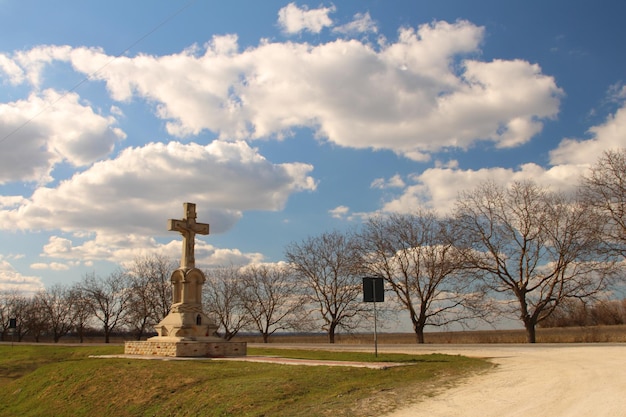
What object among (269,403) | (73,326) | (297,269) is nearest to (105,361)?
(269,403)

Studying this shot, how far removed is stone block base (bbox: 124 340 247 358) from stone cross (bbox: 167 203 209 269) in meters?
3.91

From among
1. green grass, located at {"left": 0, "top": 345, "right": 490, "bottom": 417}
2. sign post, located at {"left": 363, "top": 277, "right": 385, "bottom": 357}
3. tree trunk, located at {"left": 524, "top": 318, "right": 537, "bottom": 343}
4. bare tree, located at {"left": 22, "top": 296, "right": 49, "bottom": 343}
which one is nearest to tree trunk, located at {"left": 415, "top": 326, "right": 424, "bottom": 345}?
tree trunk, located at {"left": 524, "top": 318, "right": 537, "bottom": 343}

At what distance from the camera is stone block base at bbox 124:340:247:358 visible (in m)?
20.3

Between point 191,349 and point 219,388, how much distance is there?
9.51 m

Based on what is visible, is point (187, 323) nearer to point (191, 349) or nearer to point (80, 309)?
point (191, 349)

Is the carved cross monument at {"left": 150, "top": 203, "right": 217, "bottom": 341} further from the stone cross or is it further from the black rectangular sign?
the black rectangular sign

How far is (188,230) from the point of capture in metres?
24.0

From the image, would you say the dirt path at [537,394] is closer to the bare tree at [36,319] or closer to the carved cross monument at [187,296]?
the carved cross monument at [187,296]

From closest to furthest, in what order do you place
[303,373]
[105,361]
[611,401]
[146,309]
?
[611,401] < [303,373] < [105,361] < [146,309]

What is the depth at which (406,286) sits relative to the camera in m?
32.8

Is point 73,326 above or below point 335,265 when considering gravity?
below

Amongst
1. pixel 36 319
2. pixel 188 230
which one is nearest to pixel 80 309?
pixel 36 319

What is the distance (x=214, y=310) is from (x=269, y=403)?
39.5 metres

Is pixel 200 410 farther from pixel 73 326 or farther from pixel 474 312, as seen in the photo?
pixel 73 326
